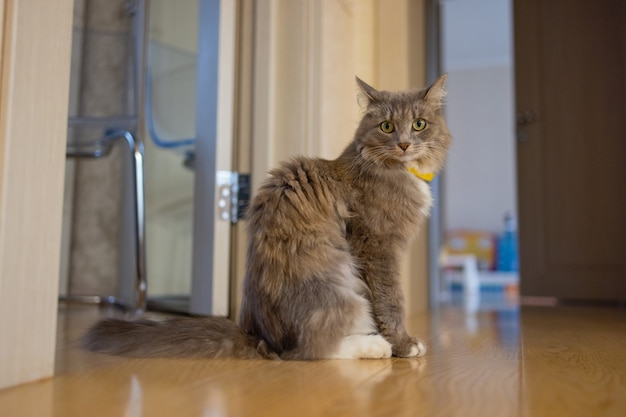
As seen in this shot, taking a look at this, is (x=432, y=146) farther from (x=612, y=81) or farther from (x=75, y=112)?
(x=612, y=81)

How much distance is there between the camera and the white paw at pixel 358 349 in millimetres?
1264

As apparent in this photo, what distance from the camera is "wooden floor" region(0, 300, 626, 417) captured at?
813 mm

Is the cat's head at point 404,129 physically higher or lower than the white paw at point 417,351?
higher

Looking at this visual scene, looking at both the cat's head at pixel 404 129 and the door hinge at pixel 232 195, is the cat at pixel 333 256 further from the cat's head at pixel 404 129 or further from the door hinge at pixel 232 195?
the door hinge at pixel 232 195

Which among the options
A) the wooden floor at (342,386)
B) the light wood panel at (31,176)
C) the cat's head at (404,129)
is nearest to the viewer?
the wooden floor at (342,386)

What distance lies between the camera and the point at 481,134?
8.08m

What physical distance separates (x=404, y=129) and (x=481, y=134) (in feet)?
23.2

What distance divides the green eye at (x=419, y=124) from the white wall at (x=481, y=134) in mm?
6501

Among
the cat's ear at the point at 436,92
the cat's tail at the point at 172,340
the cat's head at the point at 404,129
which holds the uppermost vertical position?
the cat's ear at the point at 436,92

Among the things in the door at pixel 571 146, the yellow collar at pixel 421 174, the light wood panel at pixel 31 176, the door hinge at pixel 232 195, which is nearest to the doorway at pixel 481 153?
the door at pixel 571 146

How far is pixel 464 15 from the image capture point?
21.3 feet

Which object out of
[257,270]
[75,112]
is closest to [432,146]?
[257,270]

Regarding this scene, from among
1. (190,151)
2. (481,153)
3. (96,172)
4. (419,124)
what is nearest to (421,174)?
(419,124)

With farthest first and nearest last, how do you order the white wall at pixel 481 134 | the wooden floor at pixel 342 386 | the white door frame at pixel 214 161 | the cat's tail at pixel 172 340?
the white wall at pixel 481 134 < the white door frame at pixel 214 161 < the cat's tail at pixel 172 340 < the wooden floor at pixel 342 386
